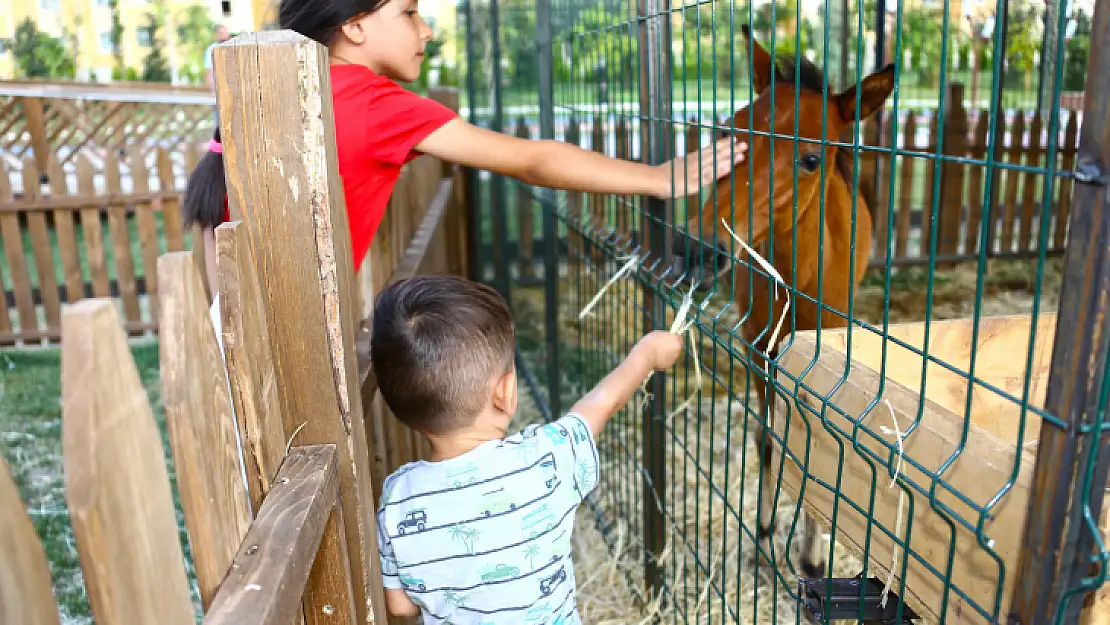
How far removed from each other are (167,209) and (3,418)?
92.1 inches

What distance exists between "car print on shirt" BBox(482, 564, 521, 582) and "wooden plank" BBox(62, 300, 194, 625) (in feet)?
2.33

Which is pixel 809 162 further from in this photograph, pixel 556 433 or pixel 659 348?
pixel 556 433

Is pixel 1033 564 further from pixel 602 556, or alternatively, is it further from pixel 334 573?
pixel 602 556

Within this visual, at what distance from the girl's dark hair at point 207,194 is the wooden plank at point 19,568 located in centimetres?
125

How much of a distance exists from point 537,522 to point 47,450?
410 cm

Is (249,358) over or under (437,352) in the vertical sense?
over

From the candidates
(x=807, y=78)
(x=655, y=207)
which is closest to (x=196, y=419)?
(x=655, y=207)

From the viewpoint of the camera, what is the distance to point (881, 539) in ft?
4.43

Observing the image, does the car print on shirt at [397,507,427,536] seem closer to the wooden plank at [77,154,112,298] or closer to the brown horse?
the brown horse

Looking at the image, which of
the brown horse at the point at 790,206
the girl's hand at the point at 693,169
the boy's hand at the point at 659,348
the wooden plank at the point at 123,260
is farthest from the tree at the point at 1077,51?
the wooden plank at the point at 123,260

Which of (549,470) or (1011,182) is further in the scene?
(1011,182)

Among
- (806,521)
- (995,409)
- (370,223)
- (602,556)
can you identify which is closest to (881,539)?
(995,409)

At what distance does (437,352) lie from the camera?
1.50 meters

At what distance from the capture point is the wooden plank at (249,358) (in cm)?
115
